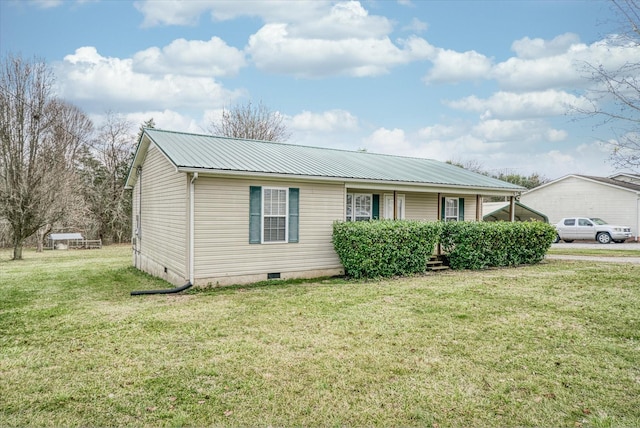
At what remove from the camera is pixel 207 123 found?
107 ft

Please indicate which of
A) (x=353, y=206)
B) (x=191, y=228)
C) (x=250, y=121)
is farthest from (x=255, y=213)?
(x=250, y=121)

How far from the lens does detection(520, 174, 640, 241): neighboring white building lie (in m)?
24.7

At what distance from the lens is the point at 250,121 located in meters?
31.2

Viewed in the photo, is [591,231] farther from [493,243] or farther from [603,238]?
[493,243]

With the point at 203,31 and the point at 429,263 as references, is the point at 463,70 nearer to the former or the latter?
the point at 429,263

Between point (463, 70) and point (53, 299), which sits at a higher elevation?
point (463, 70)

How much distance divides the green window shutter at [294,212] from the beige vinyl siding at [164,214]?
267cm

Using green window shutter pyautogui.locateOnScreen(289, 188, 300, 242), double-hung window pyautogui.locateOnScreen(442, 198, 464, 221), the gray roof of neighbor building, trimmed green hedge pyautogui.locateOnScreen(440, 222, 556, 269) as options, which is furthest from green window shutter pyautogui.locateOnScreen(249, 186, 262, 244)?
double-hung window pyautogui.locateOnScreen(442, 198, 464, 221)

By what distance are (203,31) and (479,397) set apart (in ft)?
55.2

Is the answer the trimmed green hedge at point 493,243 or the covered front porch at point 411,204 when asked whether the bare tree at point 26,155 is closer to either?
the covered front porch at point 411,204

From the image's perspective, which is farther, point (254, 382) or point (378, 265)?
point (378, 265)

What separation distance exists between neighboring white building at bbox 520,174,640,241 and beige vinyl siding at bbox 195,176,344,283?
22349mm

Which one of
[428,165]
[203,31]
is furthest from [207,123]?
[428,165]

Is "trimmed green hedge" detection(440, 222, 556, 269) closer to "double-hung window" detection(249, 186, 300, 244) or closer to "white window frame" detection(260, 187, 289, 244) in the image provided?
"double-hung window" detection(249, 186, 300, 244)
